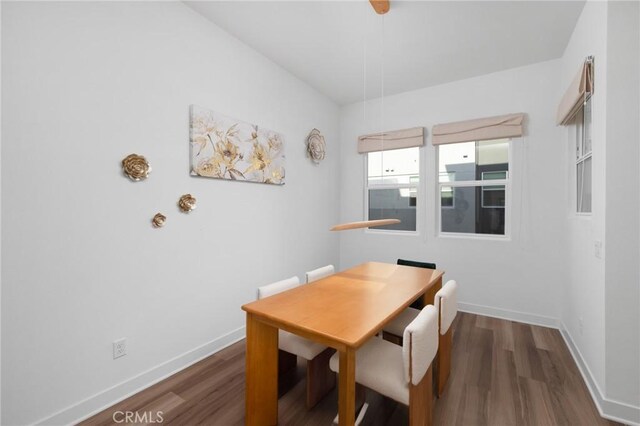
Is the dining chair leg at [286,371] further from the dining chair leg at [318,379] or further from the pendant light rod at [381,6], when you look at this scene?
the pendant light rod at [381,6]

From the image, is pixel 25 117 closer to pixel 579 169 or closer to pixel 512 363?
pixel 512 363

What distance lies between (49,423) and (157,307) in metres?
0.75

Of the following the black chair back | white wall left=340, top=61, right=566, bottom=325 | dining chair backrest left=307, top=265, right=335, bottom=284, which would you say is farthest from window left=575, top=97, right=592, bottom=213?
dining chair backrest left=307, top=265, right=335, bottom=284

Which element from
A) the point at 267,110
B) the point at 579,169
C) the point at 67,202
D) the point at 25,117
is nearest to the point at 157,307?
the point at 67,202

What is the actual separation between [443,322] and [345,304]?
62 cm

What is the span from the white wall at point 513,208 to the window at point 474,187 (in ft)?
0.43

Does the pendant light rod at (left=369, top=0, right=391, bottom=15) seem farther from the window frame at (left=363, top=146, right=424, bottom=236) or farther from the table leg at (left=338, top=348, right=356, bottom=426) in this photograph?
the table leg at (left=338, top=348, right=356, bottom=426)

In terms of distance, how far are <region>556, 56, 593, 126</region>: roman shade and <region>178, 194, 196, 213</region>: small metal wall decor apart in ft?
9.72

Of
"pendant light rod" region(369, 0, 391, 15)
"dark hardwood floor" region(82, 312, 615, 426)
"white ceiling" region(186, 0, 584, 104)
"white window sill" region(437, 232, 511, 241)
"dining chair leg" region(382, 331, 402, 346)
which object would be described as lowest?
"dark hardwood floor" region(82, 312, 615, 426)

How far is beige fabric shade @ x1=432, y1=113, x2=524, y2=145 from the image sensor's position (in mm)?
3020

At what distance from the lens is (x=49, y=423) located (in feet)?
5.02

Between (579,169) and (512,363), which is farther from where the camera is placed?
(579,169)

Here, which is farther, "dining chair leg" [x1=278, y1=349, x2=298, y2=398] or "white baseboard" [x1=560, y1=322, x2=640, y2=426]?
"dining chair leg" [x1=278, y1=349, x2=298, y2=398]

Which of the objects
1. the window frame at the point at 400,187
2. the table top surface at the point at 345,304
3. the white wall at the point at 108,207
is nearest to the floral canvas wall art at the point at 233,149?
the white wall at the point at 108,207
